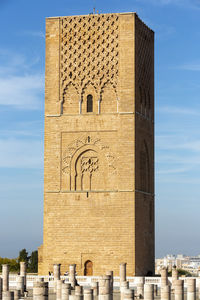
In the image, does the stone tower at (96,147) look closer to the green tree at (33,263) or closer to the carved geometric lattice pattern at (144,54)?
the carved geometric lattice pattern at (144,54)

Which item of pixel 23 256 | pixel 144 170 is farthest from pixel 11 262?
pixel 144 170

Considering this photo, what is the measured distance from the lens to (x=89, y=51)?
123ft

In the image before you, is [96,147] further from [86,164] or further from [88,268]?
[88,268]

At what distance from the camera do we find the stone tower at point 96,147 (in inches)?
1422

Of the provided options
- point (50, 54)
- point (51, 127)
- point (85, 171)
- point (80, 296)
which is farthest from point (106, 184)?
point (80, 296)

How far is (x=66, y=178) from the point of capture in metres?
37.1

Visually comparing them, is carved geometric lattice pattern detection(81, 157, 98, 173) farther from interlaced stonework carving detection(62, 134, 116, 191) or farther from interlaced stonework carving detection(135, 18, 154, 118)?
interlaced stonework carving detection(135, 18, 154, 118)

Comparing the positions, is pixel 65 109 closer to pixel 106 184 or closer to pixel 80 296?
pixel 106 184

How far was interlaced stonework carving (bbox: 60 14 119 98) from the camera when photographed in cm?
3722

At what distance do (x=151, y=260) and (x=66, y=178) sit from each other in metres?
5.91

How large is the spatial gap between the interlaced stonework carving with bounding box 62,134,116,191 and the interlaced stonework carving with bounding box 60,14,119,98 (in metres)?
2.43

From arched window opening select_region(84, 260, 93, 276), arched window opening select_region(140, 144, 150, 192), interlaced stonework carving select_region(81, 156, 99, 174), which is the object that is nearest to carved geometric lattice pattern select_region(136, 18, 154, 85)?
arched window opening select_region(140, 144, 150, 192)

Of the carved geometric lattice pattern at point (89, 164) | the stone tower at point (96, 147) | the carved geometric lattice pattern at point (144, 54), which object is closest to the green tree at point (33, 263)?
the stone tower at point (96, 147)

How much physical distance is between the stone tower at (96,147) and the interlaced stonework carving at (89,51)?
0.05 metres
